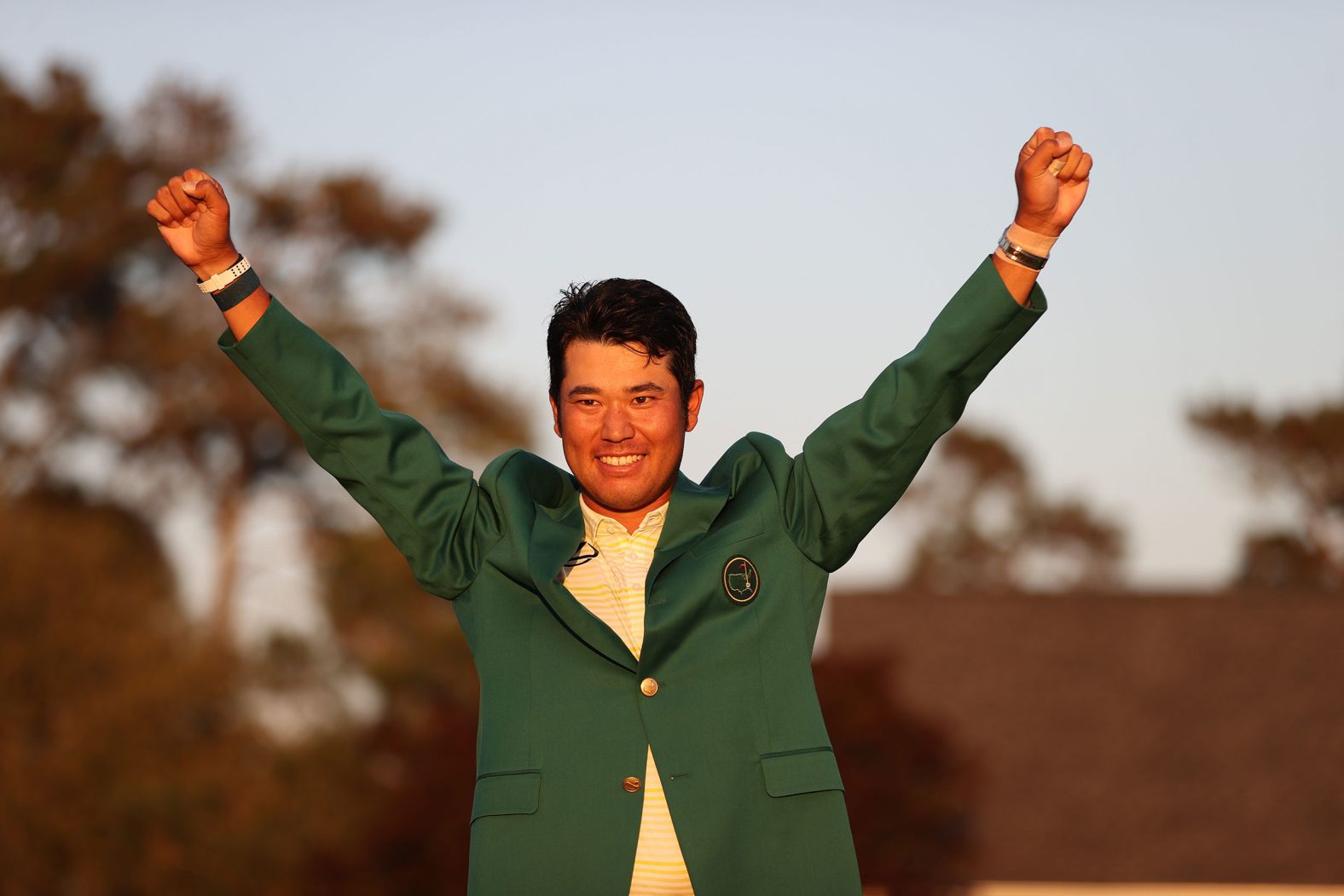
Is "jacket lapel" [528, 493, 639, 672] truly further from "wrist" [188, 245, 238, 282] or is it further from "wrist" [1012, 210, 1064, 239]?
"wrist" [1012, 210, 1064, 239]

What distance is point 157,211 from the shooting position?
3682mm

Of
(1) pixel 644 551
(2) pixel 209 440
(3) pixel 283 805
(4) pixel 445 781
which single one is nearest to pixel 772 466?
(1) pixel 644 551

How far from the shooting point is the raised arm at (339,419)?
3656 mm

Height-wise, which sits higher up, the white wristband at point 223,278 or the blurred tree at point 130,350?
the blurred tree at point 130,350

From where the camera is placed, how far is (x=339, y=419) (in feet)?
12.1

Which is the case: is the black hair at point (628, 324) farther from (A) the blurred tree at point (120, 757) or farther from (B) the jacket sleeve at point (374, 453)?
(A) the blurred tree at point (120, 757)

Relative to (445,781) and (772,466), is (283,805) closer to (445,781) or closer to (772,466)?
(445,781)

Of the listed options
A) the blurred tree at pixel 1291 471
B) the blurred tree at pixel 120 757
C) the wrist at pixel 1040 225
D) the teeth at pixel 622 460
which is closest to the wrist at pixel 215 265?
the teeth at pixel 622 460

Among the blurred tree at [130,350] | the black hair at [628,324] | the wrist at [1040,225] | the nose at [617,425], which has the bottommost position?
the nose at [617,425]

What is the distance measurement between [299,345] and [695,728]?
3.41 ft

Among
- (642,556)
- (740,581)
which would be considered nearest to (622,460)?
(642,556)

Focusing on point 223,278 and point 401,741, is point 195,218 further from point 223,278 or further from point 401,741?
point 401,741

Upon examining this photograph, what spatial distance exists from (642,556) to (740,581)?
0.23 meters

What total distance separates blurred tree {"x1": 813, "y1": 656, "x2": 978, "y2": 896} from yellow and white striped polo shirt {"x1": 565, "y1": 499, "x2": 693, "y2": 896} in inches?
546
